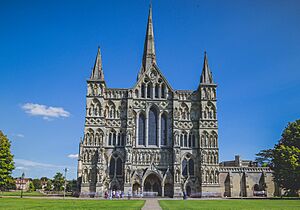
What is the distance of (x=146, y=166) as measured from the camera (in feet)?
180

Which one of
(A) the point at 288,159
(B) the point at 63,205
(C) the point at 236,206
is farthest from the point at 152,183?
(B) the point at 63,205

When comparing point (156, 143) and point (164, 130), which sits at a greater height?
point (164, 130)

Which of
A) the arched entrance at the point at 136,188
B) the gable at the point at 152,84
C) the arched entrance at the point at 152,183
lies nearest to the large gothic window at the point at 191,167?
the arched entrance at the point at 152,183

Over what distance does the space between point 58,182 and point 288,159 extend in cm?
7979

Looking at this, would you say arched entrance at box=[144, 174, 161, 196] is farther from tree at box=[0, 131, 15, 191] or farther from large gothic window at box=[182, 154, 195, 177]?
tree at box=[0, 131, 15, 191]

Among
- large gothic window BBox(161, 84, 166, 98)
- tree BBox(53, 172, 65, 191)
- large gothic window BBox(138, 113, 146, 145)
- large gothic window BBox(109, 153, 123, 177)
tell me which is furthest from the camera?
tree BBox(53, 172, 65, 191)

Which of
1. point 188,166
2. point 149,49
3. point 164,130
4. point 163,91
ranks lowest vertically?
point 188,166

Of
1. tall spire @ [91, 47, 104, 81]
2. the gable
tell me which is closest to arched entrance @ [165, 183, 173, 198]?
the gable

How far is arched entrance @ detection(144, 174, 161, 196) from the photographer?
54938mm

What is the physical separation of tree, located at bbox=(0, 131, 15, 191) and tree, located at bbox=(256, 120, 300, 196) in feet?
134

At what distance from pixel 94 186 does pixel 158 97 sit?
20.4 m

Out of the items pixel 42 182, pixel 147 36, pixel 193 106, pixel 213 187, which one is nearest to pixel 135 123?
pixel 193 106

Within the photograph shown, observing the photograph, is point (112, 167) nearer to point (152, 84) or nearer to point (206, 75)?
point (152, 84)

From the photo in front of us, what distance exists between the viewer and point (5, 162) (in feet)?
148
